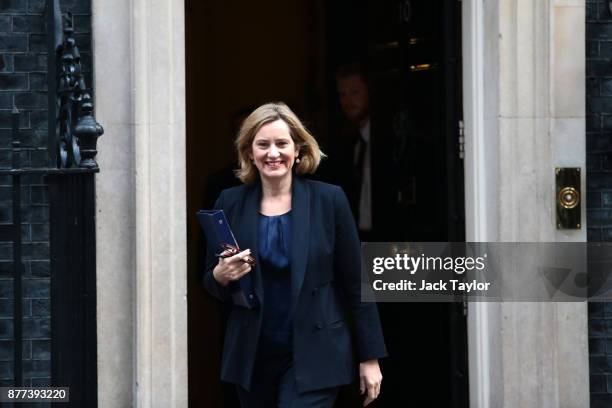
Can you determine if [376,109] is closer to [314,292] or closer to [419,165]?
[419,165]

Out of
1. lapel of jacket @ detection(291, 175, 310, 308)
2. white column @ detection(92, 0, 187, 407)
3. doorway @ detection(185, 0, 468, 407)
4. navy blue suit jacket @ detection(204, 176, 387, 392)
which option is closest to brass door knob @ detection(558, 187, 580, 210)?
doorway @ detection(185, 0, 468, 407)

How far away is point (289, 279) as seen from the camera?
197 inches

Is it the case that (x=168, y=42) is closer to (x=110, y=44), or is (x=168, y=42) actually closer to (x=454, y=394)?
(x=110, y=44)

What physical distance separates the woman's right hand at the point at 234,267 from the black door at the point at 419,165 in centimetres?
267

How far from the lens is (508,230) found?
7.04m

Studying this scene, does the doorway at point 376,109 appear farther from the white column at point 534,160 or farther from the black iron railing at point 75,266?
the black iron railing at point 75,266

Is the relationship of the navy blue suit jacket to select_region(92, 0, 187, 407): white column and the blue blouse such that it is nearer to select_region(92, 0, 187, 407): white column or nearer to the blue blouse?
the blue blouse

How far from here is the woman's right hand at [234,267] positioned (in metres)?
4.87

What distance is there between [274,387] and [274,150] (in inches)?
36.7

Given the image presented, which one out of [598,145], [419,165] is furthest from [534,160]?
[419,165]

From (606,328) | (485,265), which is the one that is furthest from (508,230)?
(606,328)

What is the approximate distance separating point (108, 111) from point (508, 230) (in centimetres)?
225

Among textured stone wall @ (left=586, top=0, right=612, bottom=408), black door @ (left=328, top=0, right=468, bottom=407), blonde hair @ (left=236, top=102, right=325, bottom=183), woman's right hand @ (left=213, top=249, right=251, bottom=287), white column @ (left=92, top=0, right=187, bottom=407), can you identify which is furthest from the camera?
black door @ (left=328, top=0, right=468, bottom=407)

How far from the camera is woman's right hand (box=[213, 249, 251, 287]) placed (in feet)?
16.0
